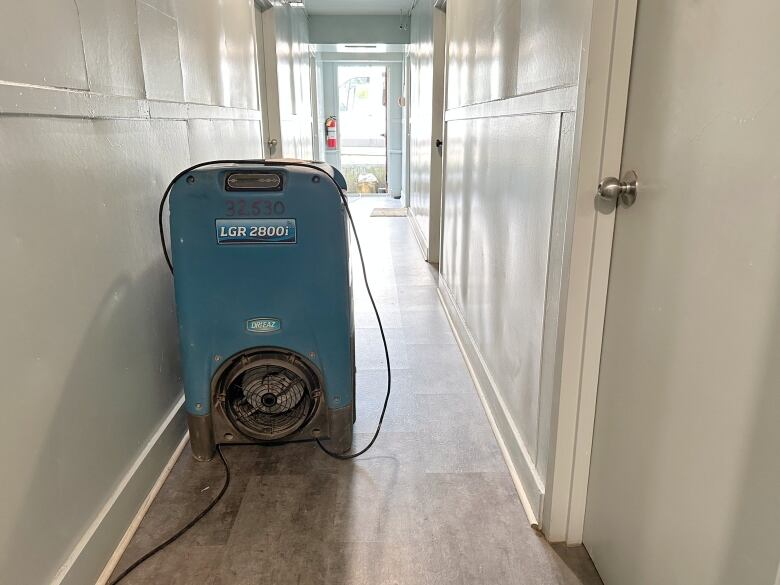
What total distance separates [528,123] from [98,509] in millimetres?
1573

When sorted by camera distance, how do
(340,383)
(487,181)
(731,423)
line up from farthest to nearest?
(487,181) → (340,383) → (731,423)

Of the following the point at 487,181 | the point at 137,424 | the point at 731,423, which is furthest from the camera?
the point at 487,181

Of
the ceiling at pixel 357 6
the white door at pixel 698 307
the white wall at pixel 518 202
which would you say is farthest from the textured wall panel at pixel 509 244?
the ceiling at pixel 357 6

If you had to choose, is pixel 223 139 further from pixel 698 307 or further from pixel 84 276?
pixel 698 307

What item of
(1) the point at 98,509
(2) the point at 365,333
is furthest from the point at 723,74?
(2) the point at 365,333

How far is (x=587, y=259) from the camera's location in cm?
131

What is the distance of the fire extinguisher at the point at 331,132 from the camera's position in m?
9.10

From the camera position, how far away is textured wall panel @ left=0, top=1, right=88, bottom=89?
1.05 meters

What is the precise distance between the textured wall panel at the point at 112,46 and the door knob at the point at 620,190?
1240mm

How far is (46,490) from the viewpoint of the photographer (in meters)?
1.18

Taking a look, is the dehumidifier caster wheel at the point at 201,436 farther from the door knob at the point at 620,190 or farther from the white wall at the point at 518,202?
the door knob at the point at 620,190

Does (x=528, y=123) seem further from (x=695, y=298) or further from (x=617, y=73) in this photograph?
(x=695, y=298)

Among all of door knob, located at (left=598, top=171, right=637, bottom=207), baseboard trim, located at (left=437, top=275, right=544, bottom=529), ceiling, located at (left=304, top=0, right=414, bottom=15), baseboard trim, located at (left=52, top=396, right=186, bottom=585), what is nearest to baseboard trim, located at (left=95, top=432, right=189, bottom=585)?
baseboard trim, located at (left=52, top=396, right=186, bottom=585)

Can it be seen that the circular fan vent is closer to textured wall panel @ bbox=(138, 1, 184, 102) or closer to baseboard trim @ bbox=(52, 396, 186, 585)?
baseboard trim @ bbox=(52, 396, 186, 585)
